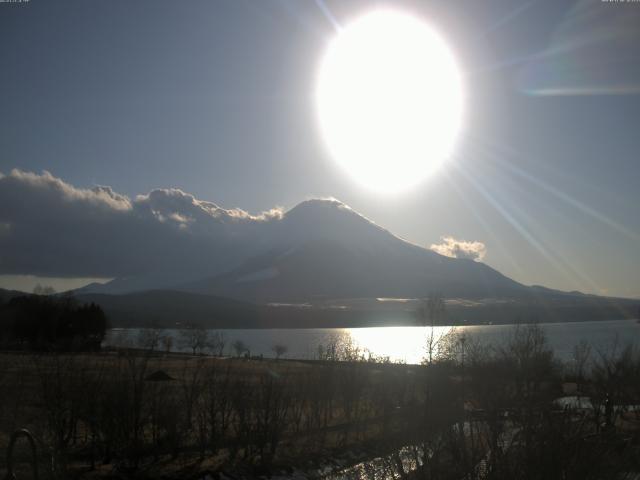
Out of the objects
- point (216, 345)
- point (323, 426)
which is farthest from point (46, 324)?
point (323, 426)

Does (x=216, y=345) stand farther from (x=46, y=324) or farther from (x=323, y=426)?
(x=323, y=426)

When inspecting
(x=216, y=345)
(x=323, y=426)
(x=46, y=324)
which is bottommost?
(x=323, y=426)

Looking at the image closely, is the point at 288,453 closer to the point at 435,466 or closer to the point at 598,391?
the point at 598,391

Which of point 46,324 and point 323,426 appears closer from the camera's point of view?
point 323,426

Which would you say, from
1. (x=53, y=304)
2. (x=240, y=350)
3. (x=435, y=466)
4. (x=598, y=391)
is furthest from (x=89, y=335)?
(x=435, y=466)

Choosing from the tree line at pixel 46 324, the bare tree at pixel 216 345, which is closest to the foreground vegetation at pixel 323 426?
the tree line at pixel 46 324

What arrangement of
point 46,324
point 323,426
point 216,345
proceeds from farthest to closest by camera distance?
point 216,345, point 46,324, point 323,426

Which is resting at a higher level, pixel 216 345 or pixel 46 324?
pixel 46 324

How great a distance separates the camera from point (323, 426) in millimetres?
29266

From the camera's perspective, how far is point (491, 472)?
7.76m

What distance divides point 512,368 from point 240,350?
3556 inches

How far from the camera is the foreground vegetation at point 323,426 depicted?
815 centimetres

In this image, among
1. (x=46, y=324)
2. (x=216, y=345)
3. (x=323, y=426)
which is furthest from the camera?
(x=216, y=345)

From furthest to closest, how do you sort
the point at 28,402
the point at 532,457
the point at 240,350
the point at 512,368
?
the point at 240,350 → the point at 512,368 → the point at 28,402 → the point at 532,457
